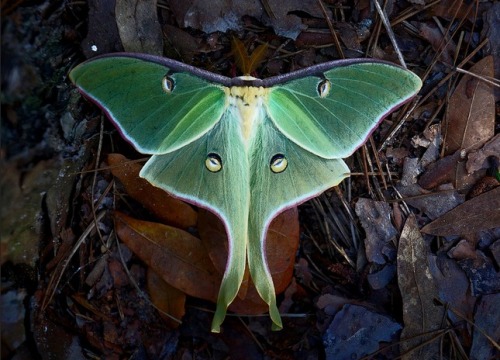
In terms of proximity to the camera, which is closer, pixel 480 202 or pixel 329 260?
pixel 480 202

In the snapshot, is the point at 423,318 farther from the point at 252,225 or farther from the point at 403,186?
the point at 252,225

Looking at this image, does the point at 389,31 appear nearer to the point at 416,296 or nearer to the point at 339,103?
the point at 339,103

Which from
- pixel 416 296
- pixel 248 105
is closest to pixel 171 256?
pixel 248 105

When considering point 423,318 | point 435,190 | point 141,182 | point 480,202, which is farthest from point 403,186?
point 141,182

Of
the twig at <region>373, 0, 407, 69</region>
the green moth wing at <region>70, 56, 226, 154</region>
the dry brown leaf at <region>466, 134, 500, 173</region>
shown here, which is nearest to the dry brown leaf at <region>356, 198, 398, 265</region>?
Answer: the dry brown leaf at <region>466, 134, 500, 173</region>

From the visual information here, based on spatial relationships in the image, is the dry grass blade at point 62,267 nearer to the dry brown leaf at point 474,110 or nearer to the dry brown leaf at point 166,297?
the dry brown leaf at point 166,297

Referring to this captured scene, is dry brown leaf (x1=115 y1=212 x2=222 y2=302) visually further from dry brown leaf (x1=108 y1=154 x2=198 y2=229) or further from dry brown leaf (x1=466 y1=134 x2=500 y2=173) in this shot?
dry brown leaf (x1=466 y1=134 x2=500 y2=173)

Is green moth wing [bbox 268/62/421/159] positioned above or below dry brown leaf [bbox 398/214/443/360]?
above
